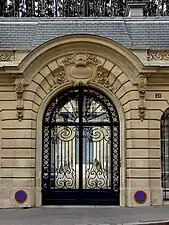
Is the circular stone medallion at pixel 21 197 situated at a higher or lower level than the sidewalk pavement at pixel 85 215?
higher

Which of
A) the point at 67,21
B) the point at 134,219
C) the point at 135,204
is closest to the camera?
the point at 134,219

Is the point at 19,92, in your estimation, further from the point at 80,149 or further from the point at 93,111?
the point at 80,149

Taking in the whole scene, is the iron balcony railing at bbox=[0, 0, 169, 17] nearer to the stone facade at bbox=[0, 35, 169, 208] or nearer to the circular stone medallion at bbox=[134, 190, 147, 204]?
the stone facade at bbox=[0, 35, 169, 208]

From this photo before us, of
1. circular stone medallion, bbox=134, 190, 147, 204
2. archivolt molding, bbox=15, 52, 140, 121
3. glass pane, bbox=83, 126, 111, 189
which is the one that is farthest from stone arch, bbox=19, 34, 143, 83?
circular stone medallion, bbox=134, 190, 147, 204

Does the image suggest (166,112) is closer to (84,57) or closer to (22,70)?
(84,57)

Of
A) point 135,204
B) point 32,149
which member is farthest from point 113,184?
point 32,149

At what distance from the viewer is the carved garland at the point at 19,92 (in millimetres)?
12930

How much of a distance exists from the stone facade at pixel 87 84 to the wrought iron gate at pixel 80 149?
0.34 metres

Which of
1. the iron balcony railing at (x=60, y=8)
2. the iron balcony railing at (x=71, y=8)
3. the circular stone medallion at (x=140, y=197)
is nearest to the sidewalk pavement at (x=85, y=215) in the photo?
the circular stone medallion at (x=140, y=197)

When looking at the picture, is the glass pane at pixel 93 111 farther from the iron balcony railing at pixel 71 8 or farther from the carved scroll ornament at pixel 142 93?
the iron balcony railing at pixel 71 8

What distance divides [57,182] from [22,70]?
342 cm

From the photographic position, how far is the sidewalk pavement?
33.6 ft

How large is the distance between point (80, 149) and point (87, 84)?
1928 mm

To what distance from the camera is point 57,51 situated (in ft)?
43.2
